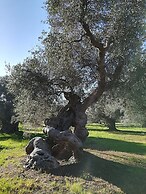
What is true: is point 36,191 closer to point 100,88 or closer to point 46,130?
point 46,130

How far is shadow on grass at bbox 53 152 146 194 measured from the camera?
13776 mm

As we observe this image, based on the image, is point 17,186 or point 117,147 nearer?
point 17,186

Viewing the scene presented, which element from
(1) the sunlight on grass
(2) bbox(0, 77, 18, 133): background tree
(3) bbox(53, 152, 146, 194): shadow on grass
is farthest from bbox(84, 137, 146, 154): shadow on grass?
(2) bbox(0, 77, 18, 133): background tree

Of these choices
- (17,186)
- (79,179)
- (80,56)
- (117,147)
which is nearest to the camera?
(17,186)

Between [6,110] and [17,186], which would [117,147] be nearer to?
[17,186]

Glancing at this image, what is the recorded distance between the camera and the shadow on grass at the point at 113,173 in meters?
13.8

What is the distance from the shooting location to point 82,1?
58.2ft

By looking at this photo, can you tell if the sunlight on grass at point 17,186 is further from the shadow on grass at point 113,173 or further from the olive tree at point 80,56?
the olive tree at point 80,56

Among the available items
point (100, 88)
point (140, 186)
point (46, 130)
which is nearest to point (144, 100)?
point (100, 88)

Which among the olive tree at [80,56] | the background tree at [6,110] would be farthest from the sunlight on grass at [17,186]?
the background tree at [6,110]

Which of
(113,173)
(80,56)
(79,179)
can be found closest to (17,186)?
(79,179)

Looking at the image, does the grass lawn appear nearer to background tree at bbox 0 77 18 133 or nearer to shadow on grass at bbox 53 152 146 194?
shadow on grass at bbox 53 152 146 194

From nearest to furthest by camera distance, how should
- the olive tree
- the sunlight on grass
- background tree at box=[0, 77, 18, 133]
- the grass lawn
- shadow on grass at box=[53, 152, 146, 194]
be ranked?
the sunlight on grass < the grass lawn < shadow on grass at box=[53, 152, 146, 194] < the olive tree < background tree at box=[0, 77, 18, 133]

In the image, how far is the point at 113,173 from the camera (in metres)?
15.4
